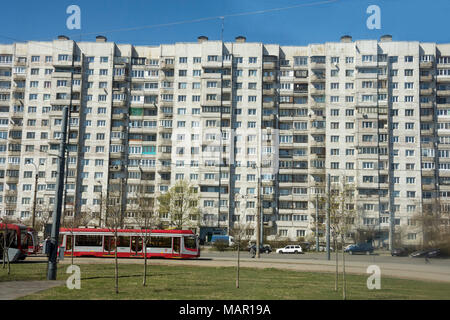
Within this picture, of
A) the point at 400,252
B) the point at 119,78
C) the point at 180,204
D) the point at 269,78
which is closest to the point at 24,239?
the point at 400,252

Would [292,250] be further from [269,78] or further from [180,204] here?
[269,78]

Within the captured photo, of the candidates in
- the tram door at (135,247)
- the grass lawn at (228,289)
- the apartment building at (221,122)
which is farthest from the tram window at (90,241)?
the apartment building at (221,122)

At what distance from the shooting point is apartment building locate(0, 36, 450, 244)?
72.7 meters

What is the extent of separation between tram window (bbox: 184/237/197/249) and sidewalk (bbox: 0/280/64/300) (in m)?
20.3

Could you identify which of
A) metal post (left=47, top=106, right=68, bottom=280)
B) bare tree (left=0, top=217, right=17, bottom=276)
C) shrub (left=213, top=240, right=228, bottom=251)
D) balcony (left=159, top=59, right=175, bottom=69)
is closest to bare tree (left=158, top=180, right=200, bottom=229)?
shrub (left=213, top=240, right=228, bottom=251)

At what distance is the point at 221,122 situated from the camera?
7600 cm

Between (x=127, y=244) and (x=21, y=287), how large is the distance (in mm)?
21521

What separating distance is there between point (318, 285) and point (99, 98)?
64478 millimetres

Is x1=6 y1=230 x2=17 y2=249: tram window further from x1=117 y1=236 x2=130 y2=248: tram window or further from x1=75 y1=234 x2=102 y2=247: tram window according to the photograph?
x1=117 y1=236 x2=130 y2=248: tram window

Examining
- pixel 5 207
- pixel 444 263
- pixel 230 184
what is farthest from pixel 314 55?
pixel 444 263

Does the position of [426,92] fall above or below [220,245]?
above

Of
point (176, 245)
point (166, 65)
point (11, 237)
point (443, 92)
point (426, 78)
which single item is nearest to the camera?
point (11, 237)
